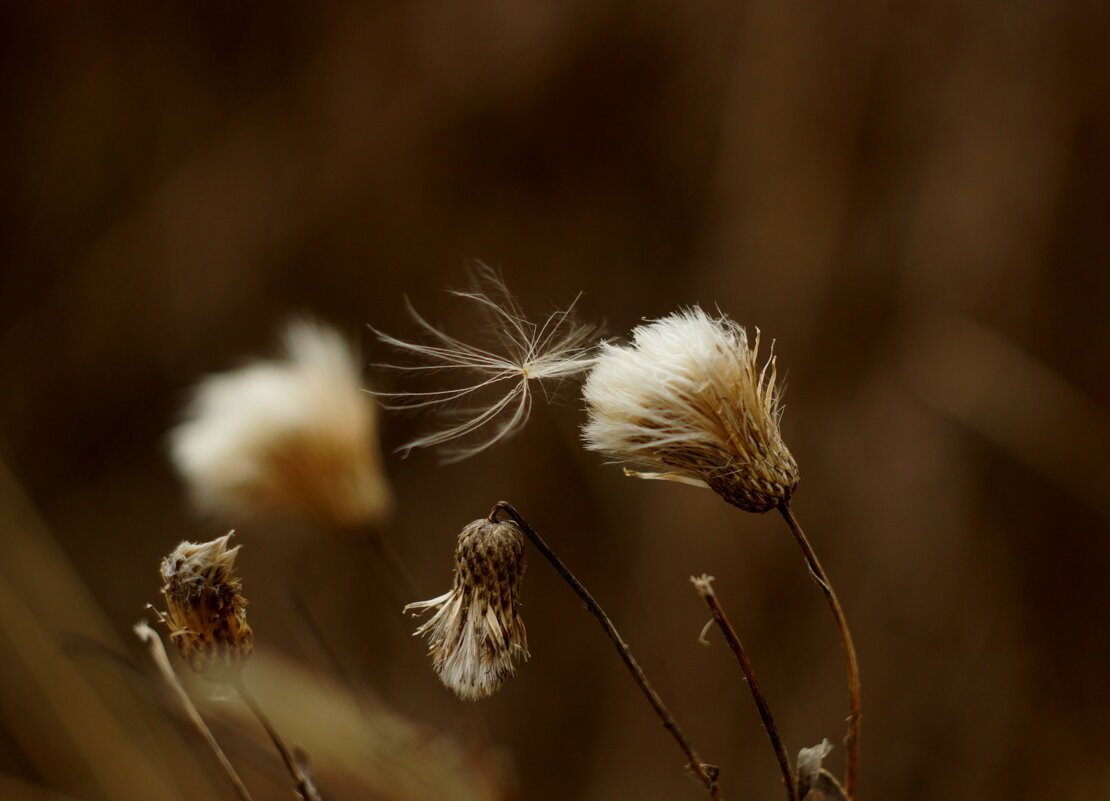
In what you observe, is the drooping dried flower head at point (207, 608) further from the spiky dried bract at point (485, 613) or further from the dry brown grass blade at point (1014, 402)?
the dry brown grass blade at point (1014, 402)

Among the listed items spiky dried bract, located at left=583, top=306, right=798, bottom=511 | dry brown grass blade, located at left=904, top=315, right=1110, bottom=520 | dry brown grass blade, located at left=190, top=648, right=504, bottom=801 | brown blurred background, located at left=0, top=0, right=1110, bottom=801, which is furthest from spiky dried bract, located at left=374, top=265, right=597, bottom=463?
dry brown grass blade, located at left=904, top=315, right=1110, bottom=520

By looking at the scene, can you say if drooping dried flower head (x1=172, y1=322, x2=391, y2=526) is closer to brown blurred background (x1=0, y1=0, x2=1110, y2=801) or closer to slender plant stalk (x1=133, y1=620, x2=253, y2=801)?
slender plant stalk (x1=133, y1=620, x2=253, y2=801)

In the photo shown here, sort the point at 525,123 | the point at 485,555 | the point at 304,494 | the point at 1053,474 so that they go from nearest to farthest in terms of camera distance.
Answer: the point at 485,555, the point at 304,494, the point at 1053,474, the point at 525,123

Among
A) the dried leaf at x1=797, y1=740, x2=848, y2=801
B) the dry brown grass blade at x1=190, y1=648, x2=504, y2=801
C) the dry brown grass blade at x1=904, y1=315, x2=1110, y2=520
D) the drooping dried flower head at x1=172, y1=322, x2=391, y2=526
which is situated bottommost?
the dry brown grass blade at x1=904, y1=315, x2=1110, y2=520

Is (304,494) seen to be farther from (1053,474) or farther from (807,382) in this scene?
(1053,474)

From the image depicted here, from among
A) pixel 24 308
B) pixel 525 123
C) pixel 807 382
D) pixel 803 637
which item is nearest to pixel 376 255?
pixel 525 123

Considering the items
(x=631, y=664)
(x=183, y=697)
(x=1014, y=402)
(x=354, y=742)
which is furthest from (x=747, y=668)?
(x=1014, y=402)
